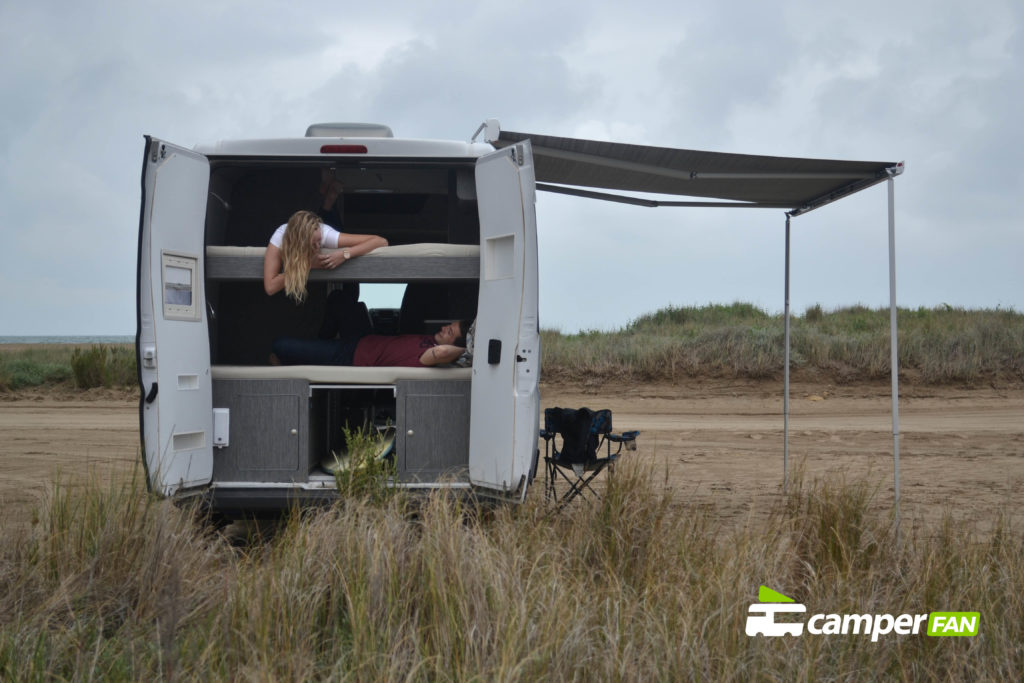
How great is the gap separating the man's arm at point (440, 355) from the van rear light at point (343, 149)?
124 cm

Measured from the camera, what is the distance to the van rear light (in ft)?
17.1

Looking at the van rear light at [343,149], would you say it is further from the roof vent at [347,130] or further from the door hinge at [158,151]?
the door hinge at [158,151]

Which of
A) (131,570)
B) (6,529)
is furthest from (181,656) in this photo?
(6,529)

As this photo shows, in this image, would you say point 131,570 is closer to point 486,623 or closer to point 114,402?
point 486,623

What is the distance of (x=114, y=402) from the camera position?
15.7 meters

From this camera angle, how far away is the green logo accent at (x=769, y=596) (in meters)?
3.64

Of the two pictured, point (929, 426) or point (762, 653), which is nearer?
point (762, 653)

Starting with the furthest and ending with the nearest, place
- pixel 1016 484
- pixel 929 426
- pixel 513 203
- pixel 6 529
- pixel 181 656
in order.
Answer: pixel 929 426
pixel 1016 484
pixel 513 203
pixel 6 529
pixel 181 656

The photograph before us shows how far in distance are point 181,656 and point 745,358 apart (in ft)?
45.3

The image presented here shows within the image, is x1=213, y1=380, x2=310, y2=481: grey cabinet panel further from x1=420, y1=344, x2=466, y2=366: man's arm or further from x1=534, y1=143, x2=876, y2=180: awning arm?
x1=534, y1=143, x2=876, y2=180: awning arm

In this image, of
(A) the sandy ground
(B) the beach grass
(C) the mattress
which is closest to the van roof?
(C) the mattress

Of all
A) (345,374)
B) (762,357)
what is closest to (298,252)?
(345,374)

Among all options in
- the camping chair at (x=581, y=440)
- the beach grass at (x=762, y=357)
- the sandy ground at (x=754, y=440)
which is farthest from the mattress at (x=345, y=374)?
the beach grass at (x=762, y=357)

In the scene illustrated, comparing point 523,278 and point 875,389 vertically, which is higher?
point 523,278
